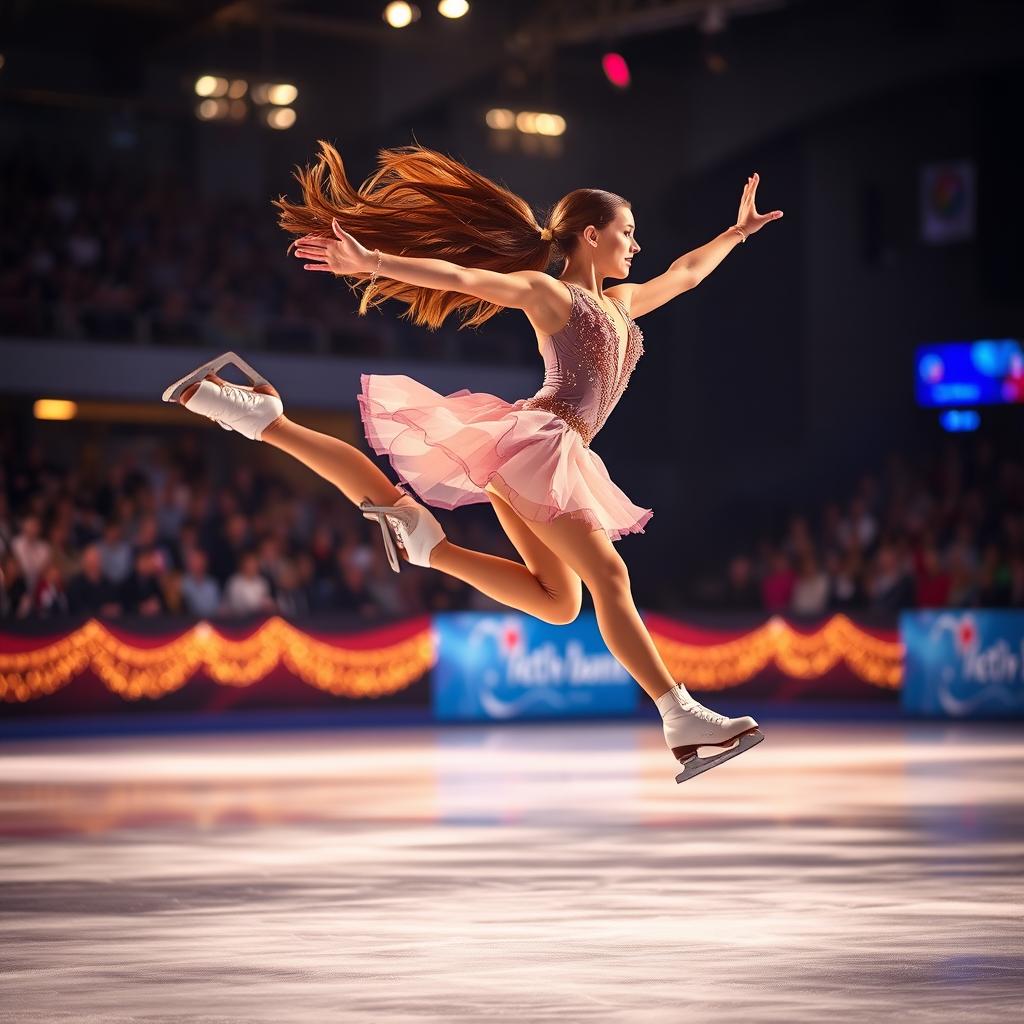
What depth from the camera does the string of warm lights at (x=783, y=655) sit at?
17484mm

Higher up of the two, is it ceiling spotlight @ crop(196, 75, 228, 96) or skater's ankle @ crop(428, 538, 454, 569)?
ceiling spotlight @ crop(196, 75, 228, 96)

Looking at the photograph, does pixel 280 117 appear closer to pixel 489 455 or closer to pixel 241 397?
pixel 241 397

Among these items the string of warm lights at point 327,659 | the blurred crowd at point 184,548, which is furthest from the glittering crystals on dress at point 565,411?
the string of warm lights at point 327,659

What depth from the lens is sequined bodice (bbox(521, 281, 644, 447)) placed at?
5.26 m

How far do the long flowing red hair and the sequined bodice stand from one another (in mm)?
195

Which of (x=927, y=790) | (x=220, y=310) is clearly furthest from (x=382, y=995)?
(x=220, y=310)

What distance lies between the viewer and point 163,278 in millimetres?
20281

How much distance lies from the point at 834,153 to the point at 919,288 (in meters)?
1.97

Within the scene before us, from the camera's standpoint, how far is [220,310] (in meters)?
20.2

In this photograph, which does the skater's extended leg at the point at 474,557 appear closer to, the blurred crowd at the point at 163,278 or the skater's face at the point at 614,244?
the skater's face at the point at 614,244

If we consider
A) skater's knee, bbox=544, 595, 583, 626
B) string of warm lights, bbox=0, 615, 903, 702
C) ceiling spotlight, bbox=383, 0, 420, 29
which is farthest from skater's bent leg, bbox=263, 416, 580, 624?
ceiling spotlight, bbox=383, 0, 420, 29

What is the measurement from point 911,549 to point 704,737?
13.9 meters

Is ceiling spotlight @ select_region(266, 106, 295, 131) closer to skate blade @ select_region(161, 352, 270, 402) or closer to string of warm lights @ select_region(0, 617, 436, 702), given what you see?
string of warm lights @ select_region(0, 617, 436, 702)

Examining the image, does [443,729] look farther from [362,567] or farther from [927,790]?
[927,790]
